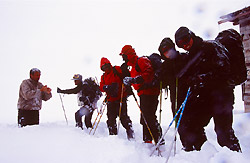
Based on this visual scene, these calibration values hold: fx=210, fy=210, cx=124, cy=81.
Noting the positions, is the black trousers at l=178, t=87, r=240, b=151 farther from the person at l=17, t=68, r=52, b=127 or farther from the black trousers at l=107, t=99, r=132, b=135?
the person at l=17, t=68, r=52, b=127

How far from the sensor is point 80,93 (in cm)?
730

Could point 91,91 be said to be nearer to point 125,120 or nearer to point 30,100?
point 30,100

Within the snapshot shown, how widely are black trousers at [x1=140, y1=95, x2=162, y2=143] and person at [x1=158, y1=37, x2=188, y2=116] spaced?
59cm

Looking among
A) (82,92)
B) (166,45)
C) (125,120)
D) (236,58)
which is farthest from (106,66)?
(236,58)

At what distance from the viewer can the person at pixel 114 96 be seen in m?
5.02

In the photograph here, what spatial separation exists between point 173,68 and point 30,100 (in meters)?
4.20

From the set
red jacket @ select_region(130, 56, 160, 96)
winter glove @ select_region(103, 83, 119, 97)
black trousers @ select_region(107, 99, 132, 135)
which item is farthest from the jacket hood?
red jacket @ select_region(130, 56, 160, 96)

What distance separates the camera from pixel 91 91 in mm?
7039

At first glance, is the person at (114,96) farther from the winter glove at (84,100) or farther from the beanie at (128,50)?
the winter glove at (84,100)

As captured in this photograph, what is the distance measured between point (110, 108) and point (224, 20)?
7800mm

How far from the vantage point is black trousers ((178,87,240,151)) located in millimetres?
2771

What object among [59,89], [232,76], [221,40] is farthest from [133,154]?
[59,89]

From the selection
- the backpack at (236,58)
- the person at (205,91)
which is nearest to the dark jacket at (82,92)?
the person at (205,91)

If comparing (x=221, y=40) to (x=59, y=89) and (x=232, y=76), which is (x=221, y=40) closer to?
(x=232, y=76)
